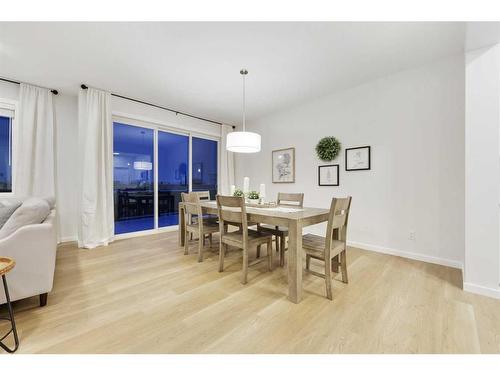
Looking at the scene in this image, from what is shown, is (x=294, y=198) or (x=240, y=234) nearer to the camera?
(x=240, y=234)

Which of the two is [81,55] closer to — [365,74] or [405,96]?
[365,74]

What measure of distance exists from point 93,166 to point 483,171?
4643 millimetres

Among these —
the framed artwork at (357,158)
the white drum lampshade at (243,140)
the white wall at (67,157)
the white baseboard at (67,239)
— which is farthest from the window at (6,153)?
the framed artwork at (357,158)

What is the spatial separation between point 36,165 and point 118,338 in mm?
3176

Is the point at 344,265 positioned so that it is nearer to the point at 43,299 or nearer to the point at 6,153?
the point at 43,299

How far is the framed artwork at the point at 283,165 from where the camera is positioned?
13.5 feet

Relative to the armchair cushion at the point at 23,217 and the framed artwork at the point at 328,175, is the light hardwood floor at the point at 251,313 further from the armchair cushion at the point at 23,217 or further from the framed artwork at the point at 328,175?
the framed artwork at the point at 328,175

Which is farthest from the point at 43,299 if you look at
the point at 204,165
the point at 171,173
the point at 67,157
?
the point at 204,165

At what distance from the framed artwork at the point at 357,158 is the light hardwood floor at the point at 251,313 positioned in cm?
141

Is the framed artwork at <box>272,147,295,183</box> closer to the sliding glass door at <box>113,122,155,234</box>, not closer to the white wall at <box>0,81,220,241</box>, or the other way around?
the sliding glass door at <box>113,122,155,234</box>

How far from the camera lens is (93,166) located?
10.8ft

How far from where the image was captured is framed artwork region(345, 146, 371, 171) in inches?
123

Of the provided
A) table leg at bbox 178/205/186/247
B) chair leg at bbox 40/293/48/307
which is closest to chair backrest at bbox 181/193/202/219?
table leg at bbox 178/205/186/247
